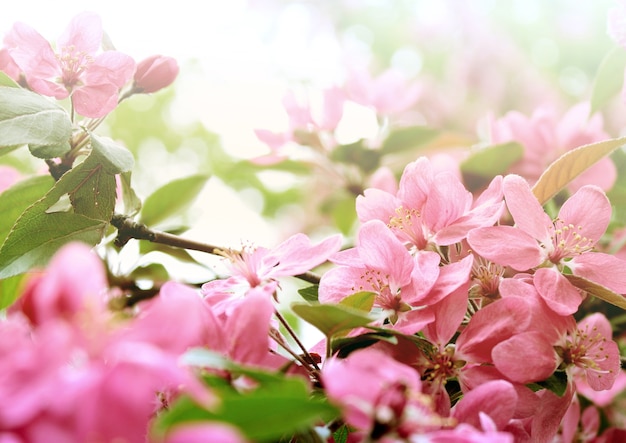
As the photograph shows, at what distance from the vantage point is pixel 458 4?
2.35 meters

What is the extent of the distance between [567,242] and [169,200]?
41 centimetres

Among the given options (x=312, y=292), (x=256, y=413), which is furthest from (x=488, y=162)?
(x=256, y=413)

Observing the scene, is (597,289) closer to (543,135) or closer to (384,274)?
(384,274)

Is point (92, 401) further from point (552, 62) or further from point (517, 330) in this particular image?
point (552, 62)

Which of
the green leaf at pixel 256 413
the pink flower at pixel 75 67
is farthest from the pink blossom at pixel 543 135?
the green leaf at pixel 256 413

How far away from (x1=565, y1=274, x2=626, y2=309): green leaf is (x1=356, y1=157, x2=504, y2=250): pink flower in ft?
0.25

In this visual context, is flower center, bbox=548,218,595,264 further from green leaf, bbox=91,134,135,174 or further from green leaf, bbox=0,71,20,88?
green leaf, bbox=0,71,20,88

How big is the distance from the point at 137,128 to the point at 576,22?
1.50 meters

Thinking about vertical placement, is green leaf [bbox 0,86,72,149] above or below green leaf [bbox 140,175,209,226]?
above

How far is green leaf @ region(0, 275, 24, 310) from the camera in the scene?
24.8 inches

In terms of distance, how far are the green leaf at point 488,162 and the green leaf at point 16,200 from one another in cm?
50

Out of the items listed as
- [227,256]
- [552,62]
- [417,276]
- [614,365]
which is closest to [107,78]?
[227,256]

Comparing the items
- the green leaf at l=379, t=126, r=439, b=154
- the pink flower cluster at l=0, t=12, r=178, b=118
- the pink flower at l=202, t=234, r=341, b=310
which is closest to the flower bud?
the pink flower cluster at l=0, t=12, r=178, b=118

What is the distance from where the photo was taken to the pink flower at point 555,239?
49 cm
